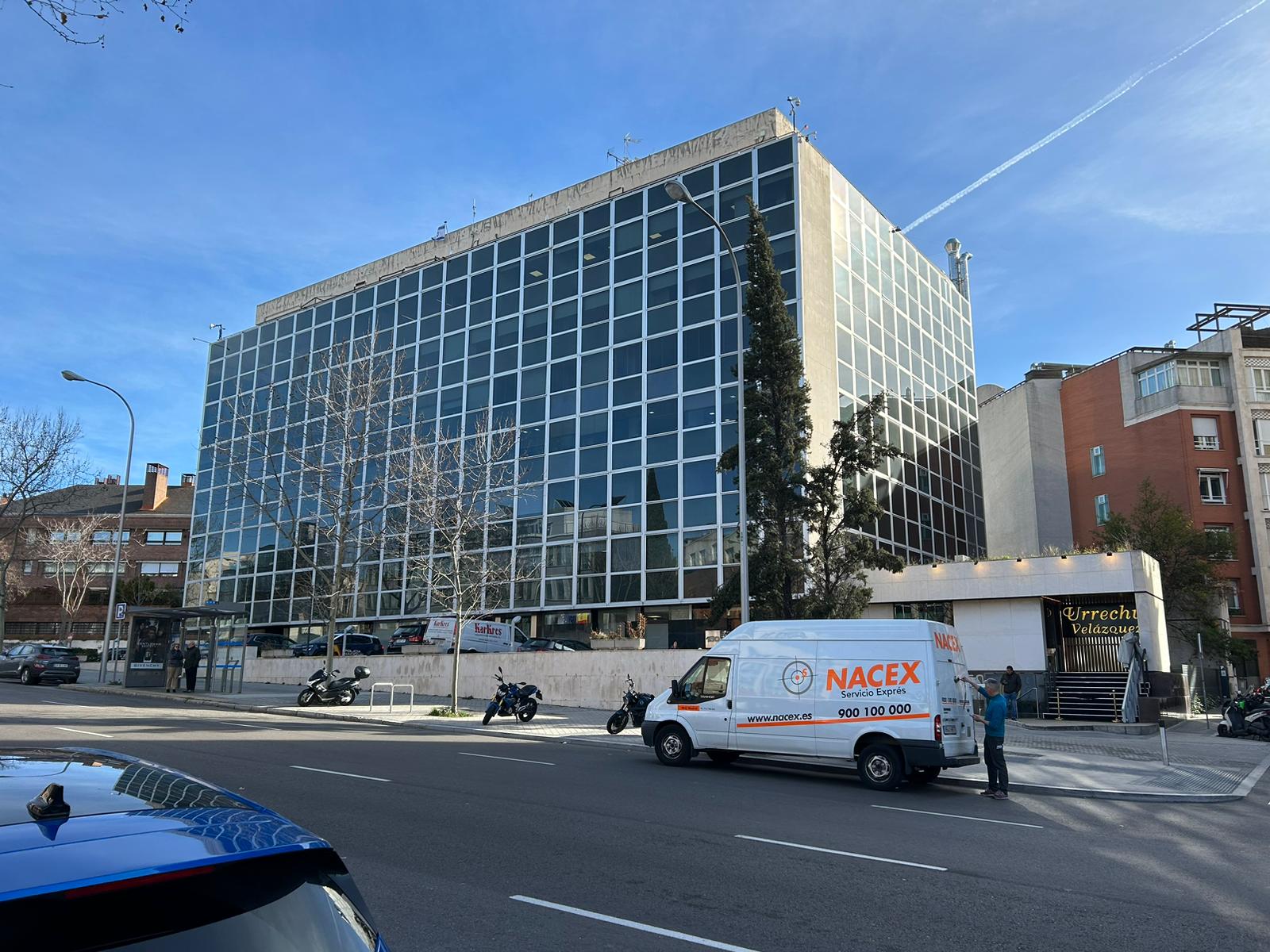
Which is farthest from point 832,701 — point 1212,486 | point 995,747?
point 1212,486

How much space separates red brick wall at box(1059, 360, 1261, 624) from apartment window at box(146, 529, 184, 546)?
233ft

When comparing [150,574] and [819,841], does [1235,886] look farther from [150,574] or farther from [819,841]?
[150,574]

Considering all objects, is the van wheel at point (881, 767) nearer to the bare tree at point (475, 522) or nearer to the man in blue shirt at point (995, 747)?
the man in blue shirt at point (995, 747)

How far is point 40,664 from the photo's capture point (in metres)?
34.7

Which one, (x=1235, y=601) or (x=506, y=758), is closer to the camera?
(x=506, y=758)

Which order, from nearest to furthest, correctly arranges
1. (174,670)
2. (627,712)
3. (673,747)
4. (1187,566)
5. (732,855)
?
(732,855)
(673,747)
(627,712)
(174,670)
(1187,566)

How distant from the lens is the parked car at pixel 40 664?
3475 cm

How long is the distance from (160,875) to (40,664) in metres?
39.6

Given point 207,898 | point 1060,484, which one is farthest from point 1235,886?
point 1060,484

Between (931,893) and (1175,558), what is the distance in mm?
41679

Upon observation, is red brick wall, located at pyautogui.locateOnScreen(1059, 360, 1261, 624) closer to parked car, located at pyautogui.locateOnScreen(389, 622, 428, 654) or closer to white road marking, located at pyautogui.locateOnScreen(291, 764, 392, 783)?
parked car, located at pyautogui.locateOnScreen(389, 622, 428, 654)

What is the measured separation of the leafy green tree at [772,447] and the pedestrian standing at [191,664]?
19.0 m

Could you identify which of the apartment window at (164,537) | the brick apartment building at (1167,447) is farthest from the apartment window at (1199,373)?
the apartment window at (164,537)

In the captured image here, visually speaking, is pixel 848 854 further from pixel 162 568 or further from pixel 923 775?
pixel 162 568
